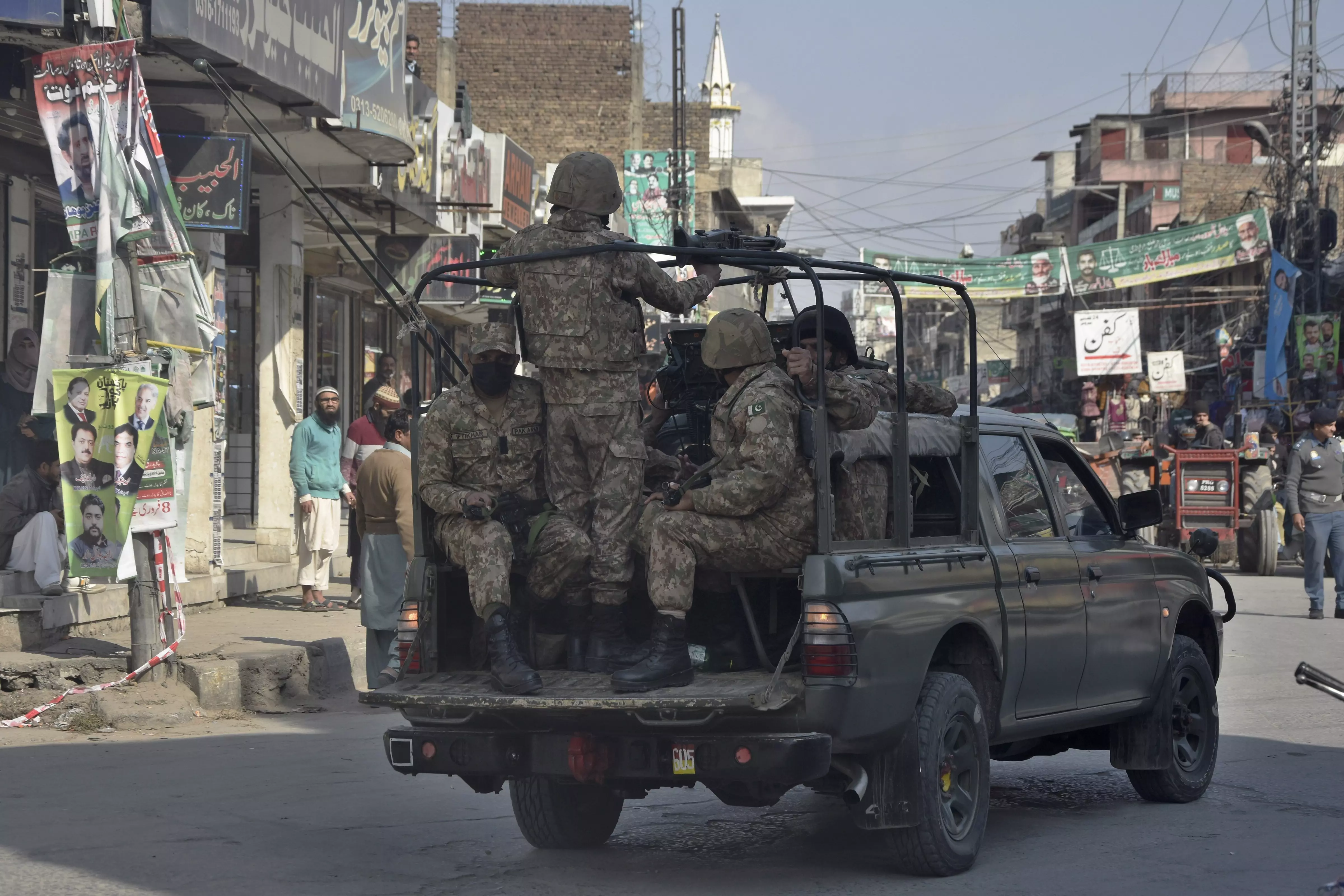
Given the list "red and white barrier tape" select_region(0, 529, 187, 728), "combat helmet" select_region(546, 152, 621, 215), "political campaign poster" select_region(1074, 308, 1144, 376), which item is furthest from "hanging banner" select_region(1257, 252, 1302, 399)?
"combat helmet" select_region(546, 152, 621, 215)

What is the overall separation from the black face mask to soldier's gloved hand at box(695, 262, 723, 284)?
31.6 inches

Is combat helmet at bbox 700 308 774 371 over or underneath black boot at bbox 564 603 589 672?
over

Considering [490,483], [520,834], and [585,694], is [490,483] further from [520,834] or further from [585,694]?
[520,834]

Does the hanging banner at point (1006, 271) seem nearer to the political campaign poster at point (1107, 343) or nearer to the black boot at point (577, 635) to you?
the political campaign poster at point (1107, 343)

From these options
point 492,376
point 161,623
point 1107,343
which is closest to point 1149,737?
point 492,376

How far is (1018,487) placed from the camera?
6457 millimetres

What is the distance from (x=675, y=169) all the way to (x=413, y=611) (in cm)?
2831

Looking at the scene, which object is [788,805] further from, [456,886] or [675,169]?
[675,169]

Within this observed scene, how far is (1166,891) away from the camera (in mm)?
5293

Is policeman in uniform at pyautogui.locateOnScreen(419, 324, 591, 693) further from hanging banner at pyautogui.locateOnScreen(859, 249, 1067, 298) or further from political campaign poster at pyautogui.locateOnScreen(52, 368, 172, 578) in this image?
hanging banner at pyautogui.locateOnScreen(859, 249, 1067, 298)

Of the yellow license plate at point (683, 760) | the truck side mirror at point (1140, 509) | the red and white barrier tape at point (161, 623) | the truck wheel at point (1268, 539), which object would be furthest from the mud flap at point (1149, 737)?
the truck wheel at point (1268, 539)

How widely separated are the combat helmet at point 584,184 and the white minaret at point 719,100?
65.6m

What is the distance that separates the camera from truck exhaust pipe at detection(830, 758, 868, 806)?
5.11m

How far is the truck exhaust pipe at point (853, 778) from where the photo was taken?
5113 millimetres
